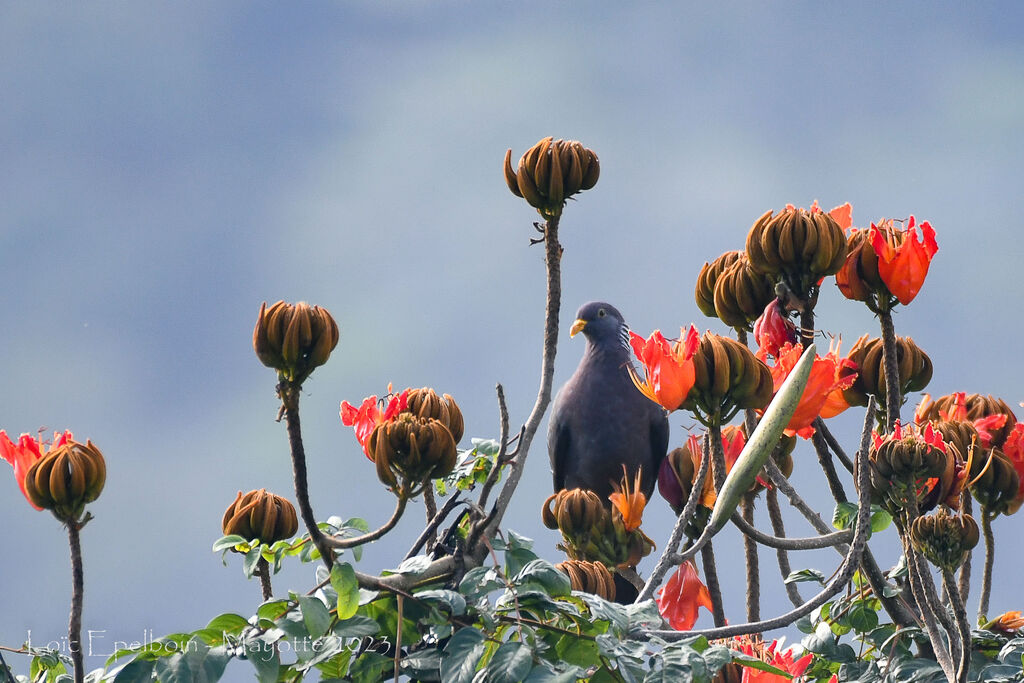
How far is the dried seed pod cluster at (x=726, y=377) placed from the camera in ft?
8.28

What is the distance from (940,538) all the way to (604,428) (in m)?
2.37

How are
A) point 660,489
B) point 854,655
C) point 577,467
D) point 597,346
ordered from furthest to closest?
1. point 597,346
2. point 577,467
3. point 854,655
4. point 660,489

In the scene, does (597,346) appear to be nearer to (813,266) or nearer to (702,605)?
(702,605)

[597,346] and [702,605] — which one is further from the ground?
[597,346]

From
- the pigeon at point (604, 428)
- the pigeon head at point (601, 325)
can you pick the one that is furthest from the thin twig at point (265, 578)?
the pigeon head at point (601, 325)

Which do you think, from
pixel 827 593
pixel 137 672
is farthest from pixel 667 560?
pixel 137 672

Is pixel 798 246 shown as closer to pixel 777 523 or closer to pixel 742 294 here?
pixel 742 294

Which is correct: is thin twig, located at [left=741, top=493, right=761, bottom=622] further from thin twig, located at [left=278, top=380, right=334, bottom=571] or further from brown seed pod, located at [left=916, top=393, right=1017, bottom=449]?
thin twig, located at [left=278, top=380, right=334, bottom=571]

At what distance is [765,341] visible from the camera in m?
2.77

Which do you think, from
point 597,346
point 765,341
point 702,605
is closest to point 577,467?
point 597,346

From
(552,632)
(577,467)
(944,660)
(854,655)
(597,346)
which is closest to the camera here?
(552,632)

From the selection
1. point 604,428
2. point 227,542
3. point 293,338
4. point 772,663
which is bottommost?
point 772,663

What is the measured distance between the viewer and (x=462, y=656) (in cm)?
232

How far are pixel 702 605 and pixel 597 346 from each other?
2.22m
